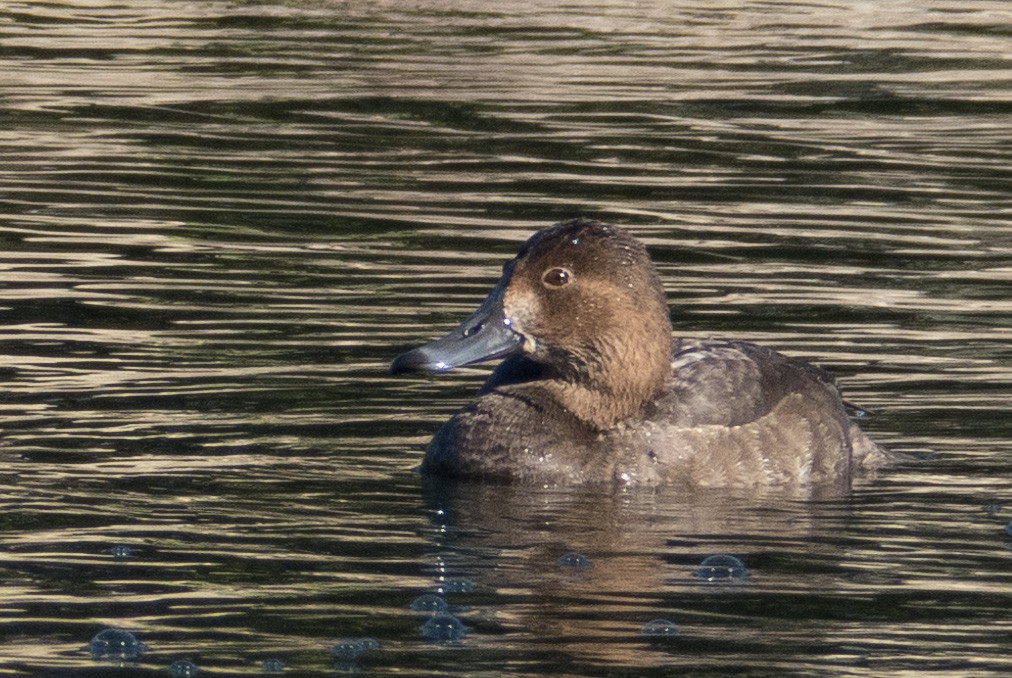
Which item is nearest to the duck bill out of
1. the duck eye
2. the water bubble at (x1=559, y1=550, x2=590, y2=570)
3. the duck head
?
the duck head

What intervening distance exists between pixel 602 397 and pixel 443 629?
2.70 metres

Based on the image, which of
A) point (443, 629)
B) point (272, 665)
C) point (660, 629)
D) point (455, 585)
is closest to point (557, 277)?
point (455, 585)

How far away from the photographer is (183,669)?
6.52 m

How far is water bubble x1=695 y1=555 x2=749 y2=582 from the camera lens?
7793mm

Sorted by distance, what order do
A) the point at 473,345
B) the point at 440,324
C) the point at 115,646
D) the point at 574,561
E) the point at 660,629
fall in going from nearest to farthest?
the point at 115,646 → the point at 660,629 → the point at 574,561 → the point at 473,345 → the point at 440,324

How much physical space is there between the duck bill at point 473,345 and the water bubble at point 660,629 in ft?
8.03

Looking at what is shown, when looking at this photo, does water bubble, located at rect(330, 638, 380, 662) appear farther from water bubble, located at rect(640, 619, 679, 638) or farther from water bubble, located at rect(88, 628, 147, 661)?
water bubble, located at rect(640, 619, 679, 638)

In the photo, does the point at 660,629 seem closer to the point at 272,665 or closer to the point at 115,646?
the point at 272,665

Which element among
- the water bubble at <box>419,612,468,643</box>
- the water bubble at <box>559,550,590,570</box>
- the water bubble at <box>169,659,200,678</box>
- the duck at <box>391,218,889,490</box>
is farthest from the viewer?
the duck at <box>391,218,889,490</box>

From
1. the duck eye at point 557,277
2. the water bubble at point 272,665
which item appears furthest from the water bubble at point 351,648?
the duck eye at point 557,277

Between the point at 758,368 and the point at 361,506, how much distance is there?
195cm

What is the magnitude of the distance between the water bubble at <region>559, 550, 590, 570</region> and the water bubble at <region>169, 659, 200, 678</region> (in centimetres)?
171

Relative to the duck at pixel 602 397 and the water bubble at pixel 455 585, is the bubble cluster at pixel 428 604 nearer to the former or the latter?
the water bubble at pixel 455 585

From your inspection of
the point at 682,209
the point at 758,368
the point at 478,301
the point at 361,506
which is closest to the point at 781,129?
the point at 682,209
